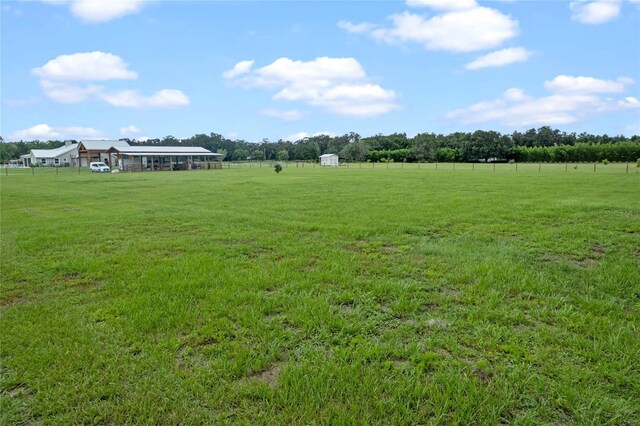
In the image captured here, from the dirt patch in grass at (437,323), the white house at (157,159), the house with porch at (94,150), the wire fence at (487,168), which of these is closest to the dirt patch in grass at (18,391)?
the dirt patch in grass at (437,323)

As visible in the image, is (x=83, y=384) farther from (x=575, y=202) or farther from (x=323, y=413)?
(x=575, y=202)

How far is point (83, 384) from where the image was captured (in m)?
2.45

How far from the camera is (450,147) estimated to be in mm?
78688

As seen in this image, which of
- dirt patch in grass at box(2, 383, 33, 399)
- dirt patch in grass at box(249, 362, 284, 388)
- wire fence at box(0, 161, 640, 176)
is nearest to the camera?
dirt patch in grass at box(2, 383, 33, 399)

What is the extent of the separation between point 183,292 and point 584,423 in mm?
3393

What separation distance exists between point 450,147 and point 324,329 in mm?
81213

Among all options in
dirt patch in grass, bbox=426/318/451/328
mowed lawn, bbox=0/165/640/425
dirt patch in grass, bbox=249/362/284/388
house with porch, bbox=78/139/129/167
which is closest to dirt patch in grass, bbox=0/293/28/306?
mowed lawn, bbox=0/165/640/425

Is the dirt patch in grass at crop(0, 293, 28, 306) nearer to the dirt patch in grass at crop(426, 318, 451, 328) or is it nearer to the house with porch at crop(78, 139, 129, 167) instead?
the dirt patch in grass at crop(426, 318, 451, 328)

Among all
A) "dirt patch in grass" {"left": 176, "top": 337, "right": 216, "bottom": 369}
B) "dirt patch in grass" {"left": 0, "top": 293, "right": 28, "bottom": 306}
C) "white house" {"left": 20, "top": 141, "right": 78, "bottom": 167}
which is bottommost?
"dirt patch in grass" {"left": 176, "top": 337, "right": 216, "bottom": 369}

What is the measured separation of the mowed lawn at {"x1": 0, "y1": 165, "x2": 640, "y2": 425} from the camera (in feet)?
7.42

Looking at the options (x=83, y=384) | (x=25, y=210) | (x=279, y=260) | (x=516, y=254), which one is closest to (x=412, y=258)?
(x=516, y=254)

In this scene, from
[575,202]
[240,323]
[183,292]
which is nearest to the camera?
[240,323]

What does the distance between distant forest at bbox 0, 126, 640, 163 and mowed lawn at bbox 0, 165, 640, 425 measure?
6948 centimetres

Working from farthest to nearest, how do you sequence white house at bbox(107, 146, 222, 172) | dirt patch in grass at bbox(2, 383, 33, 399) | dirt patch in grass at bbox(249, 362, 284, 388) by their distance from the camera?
white house at bbox(107, 146, 222, 172) → dirt patch in grass at bbox(249, 362, 284, 388) → dirt patch in grass at bbox(2, 383, 33, 399)
